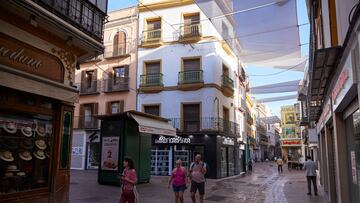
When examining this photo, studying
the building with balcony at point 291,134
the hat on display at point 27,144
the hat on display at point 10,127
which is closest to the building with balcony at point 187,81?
the hat on display at point 27,144

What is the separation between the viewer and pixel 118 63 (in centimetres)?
2833

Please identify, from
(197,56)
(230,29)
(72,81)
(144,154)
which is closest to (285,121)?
(197,56)

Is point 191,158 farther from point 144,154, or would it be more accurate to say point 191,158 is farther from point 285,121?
point 285,121

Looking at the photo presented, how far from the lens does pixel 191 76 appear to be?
25.8 meters

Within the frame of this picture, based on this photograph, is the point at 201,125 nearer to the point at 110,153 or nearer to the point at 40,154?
the point at 110,153

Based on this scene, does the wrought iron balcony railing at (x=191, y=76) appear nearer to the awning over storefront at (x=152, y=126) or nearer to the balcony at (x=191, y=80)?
the balcony at (x=191, y=80)

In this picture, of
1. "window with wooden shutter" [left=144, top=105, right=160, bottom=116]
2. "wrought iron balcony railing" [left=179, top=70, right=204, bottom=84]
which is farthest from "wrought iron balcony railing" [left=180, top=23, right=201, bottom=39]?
"window with wooden shutter" [left=144, top=105, right=160, bottom=116]

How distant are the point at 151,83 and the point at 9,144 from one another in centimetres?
1923

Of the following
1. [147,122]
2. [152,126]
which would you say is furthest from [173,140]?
[147,122]

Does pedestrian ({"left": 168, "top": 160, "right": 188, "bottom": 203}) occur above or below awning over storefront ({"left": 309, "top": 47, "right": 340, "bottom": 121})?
below

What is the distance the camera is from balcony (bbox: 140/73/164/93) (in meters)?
26.3

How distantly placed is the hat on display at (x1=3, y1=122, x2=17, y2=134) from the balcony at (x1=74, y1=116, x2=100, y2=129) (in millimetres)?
20862

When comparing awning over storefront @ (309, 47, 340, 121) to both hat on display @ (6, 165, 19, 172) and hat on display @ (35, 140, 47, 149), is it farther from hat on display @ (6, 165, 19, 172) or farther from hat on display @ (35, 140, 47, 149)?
hat on display @ (6, 165, 19, 172)

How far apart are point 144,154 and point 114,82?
12096 mm
